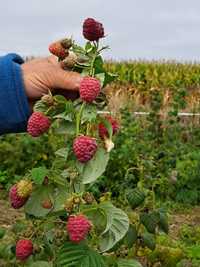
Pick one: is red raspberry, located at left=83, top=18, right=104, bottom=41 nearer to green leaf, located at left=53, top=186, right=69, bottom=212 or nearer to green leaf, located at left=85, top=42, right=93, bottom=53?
green leaf, located at left=85, top=42, right=93, bottom=53

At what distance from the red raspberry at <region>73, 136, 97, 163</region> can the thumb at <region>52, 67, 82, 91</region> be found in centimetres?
23

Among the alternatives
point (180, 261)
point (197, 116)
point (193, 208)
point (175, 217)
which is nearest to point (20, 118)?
point (180, 261)

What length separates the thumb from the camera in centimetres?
196

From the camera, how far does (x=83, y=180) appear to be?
1830mm

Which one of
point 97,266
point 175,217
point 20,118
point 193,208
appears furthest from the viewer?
point 193,208

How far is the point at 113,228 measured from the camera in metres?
1.89

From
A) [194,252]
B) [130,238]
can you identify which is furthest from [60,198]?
[194,252]

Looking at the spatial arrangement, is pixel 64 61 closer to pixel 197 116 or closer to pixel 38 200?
pixel 38 200

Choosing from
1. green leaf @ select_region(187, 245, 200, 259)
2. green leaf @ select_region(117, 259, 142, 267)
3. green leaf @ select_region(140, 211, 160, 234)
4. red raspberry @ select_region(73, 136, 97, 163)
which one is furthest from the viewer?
green leaf @ select_region(187, 245, 200, 259)

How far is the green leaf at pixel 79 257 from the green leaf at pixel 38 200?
113 millimetres

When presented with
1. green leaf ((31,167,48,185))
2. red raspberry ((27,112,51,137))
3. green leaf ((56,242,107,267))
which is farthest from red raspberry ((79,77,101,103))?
green leaf ((56,242,107,267))

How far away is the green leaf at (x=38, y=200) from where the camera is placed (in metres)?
1.97

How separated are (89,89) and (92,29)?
0.56ft

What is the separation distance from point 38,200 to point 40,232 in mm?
320
